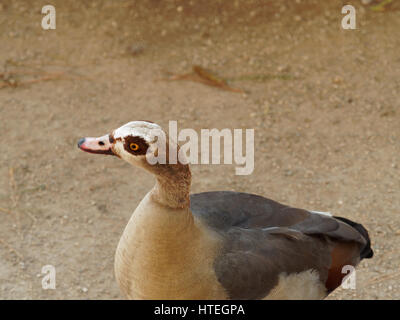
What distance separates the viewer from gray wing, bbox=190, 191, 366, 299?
9.73 feet

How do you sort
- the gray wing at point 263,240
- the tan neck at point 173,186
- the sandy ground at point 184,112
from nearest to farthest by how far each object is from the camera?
the tan neck at point 173,186
the gray wing at point 263,240
the sandy ground at point 184,112

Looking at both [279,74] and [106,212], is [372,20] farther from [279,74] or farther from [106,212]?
[106,212]

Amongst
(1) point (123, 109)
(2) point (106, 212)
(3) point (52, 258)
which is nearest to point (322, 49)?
(1) point (123, 109)

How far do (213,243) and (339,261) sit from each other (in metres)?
0.81

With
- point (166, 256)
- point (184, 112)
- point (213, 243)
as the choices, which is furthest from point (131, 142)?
point (184, 112)

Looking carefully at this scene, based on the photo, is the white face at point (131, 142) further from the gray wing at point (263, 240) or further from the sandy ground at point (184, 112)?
the sandy ground at point (184, 112)

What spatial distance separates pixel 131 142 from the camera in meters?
2.66

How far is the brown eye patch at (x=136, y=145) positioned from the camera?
Result: 264cm

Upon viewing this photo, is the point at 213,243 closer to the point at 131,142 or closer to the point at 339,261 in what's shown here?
the point at 131,142

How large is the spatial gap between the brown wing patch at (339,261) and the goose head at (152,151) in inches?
39.3

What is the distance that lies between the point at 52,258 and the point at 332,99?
9.39 feet

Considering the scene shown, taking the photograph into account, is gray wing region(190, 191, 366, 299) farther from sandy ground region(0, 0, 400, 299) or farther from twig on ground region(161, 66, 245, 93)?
twig on ground region(161, 66, 245, 93)

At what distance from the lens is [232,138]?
4996mm

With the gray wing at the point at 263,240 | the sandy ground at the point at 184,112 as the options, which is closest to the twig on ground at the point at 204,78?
the sandy ground at the point at 184,112
